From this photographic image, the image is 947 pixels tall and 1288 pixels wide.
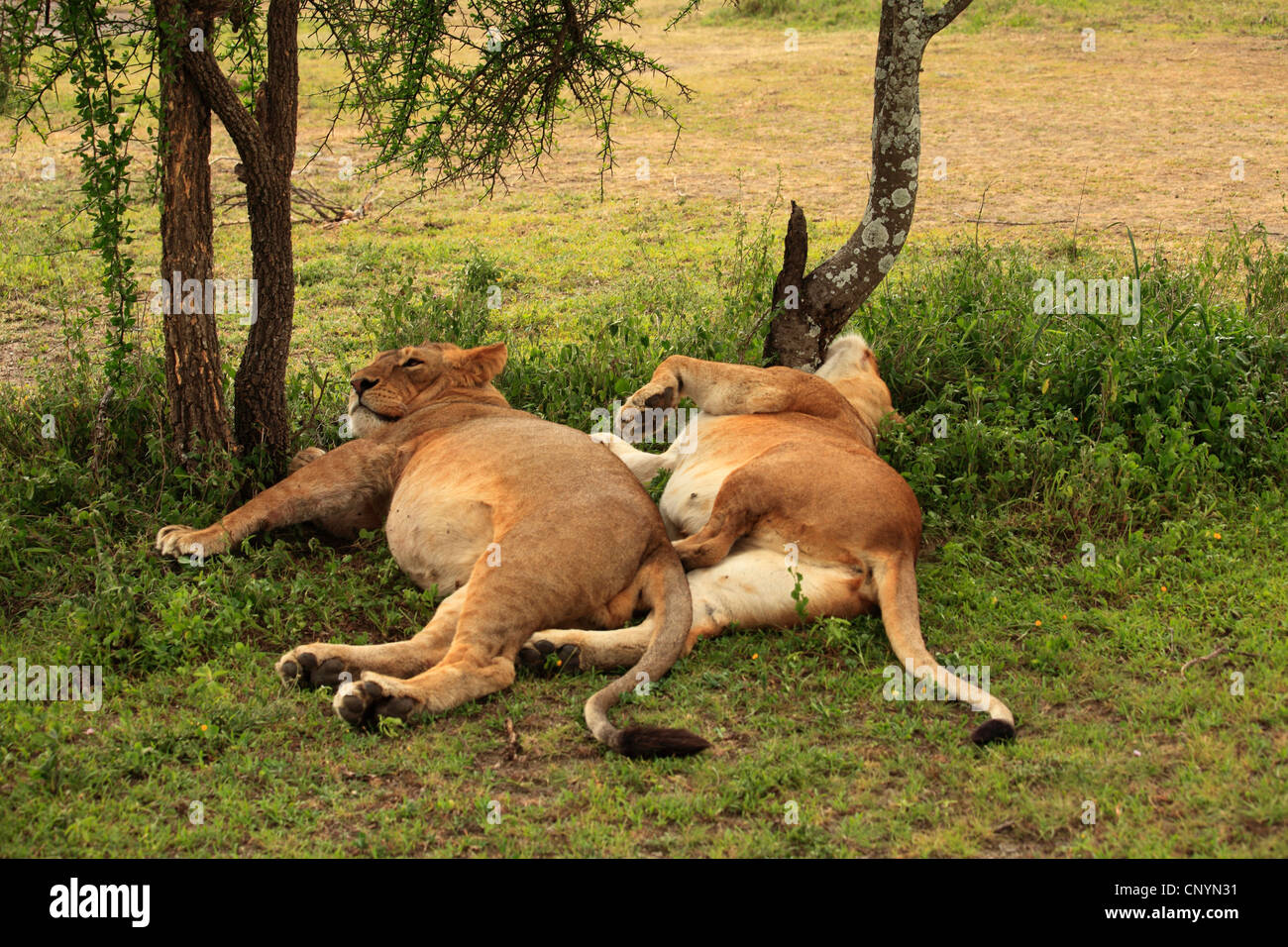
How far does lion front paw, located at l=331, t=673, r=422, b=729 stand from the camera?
429 centimetres

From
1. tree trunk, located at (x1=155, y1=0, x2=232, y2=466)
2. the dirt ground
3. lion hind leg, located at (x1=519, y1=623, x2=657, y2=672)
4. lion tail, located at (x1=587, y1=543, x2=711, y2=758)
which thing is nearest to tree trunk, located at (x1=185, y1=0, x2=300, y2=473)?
tree trunk, located at (x1=155, y1=0, x2=232, y2=466)

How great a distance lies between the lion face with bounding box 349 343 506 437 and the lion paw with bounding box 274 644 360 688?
1.89 metres

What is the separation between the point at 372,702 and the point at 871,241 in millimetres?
4648

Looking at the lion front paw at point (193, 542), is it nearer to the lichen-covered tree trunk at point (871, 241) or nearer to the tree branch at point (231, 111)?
the tree branch at point (231, 111)

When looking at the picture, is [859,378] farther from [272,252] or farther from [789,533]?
[272,252]

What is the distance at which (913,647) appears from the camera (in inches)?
189

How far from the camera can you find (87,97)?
5.54m

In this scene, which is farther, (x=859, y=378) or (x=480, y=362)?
(x=859, y=378)

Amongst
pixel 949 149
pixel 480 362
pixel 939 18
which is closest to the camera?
pixel 480 362

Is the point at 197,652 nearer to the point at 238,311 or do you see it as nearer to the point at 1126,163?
the point at 238,311

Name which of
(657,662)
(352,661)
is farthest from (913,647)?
(352,661)

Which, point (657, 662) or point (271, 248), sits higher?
point (271, 248)

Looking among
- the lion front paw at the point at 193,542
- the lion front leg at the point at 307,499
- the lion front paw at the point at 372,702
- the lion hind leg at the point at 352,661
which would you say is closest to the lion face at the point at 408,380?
the lion front leg at the point at 307,499

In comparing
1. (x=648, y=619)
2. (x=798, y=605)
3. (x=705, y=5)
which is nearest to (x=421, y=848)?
(x=648, y=619)
